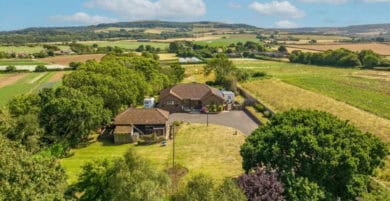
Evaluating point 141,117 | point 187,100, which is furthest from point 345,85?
point 141,117

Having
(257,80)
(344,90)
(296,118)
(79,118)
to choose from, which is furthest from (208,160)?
(257,80)

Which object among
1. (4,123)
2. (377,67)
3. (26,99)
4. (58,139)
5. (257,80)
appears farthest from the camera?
(377,67)

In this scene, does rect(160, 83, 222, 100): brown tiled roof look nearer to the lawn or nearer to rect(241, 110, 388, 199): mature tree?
the lawn

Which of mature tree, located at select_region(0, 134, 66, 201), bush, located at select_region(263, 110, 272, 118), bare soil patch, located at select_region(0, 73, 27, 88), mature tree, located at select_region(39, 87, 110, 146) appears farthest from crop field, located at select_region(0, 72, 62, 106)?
mature tree, located at select_region(0, 134, 66, 201)

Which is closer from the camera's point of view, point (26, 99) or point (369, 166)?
point (369, 166)

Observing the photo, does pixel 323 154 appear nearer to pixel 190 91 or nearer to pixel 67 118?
pixel 67 118

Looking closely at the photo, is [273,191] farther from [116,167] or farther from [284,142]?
[116,167]

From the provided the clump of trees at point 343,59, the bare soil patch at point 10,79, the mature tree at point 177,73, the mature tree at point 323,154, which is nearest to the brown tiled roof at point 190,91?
the mature tree at point 177,73
